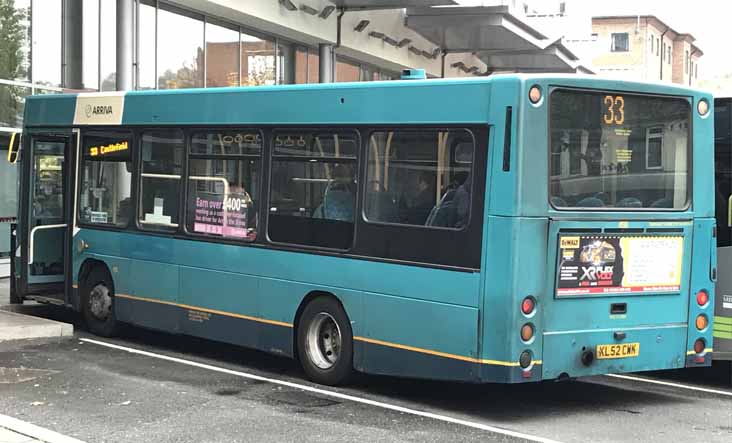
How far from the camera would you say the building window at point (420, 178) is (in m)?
7.64

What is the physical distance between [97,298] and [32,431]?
15.5 ft

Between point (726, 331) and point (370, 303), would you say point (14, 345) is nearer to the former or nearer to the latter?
point (370, 303)

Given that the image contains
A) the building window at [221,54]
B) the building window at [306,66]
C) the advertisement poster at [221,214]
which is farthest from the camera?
the building window at [306,66]

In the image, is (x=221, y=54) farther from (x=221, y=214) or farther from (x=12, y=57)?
(x=221, y=214)

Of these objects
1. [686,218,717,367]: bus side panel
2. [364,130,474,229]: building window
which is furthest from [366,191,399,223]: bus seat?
[686,218,717,367]: bus side panel

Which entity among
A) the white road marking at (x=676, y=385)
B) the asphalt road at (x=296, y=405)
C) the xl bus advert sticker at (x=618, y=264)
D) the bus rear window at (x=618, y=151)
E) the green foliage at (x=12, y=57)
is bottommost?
the white road marking at (x=676, y=385)

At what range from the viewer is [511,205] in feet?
23.9

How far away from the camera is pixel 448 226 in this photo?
7.74 meters

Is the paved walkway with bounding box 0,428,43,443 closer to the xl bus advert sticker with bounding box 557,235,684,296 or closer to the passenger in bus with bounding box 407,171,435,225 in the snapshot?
the passenger in bus with bounding box 407,171,435,225

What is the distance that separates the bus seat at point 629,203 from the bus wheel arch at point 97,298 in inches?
235

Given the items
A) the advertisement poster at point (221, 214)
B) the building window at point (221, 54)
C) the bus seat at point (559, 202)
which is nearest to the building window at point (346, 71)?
the building window at point (221, 54)

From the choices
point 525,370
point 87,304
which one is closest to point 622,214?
point 525,370

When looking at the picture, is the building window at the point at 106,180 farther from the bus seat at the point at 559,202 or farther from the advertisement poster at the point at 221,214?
the bus seat at the point at 559,202

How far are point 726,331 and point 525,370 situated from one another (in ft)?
8.75
